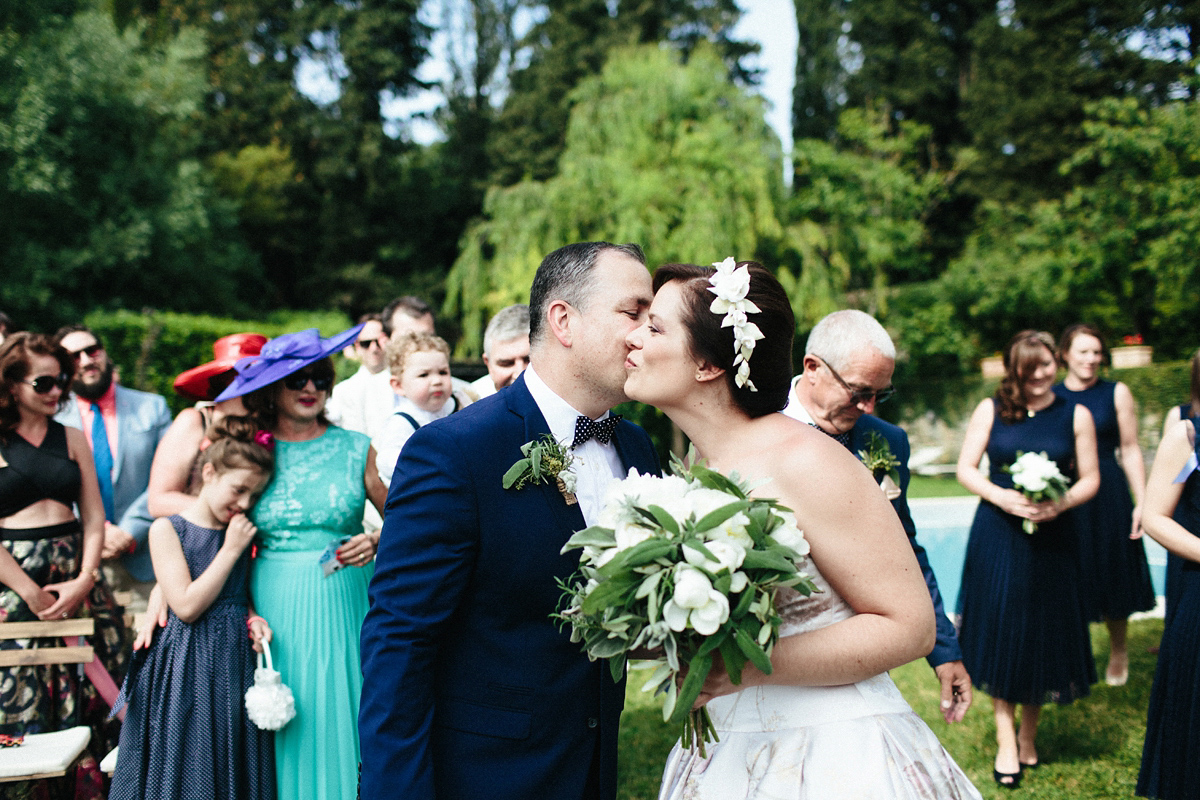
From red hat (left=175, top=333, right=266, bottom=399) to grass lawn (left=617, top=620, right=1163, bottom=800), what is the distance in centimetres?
274

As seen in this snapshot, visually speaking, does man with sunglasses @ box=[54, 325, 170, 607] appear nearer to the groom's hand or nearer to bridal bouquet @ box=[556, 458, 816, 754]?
bridal bouquet @ box=[556, 458, 816, 754]

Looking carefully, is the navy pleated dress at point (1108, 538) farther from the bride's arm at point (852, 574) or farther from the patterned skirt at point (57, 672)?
the patterned skirt at point (57, 672)

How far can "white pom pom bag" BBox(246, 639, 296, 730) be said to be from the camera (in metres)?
3.31

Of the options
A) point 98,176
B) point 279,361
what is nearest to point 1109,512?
point 279,361

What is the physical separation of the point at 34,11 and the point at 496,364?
22145 mm

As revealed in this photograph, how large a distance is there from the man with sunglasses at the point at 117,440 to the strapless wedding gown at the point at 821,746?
14.7 ft

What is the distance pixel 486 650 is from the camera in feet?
7.13

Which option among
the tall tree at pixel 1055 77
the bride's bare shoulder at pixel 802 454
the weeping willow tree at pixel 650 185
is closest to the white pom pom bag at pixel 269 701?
the bride's bare shoulder at pixel 802 454

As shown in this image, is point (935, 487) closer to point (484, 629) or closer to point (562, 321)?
point (562, 321)

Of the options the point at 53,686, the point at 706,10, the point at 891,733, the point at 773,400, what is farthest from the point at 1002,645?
the point at 706,10

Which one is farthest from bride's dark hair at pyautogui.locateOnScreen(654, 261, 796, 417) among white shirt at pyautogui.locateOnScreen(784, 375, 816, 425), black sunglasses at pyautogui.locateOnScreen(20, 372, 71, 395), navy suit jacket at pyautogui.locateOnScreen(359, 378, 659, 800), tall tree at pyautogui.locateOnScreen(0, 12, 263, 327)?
tall tree at pyautogui.locateOnScreen(0, 12, 263, 327)

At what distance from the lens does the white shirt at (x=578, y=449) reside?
2.41 metres

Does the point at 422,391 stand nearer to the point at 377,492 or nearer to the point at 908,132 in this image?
the point at 377,492

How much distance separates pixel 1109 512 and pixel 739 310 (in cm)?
595
